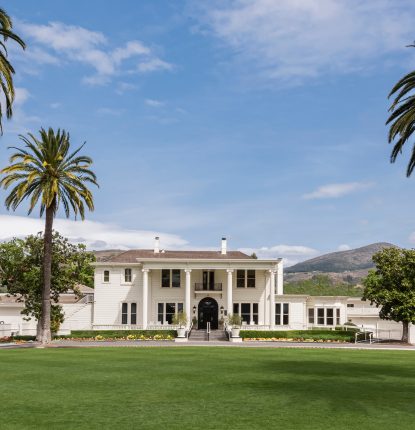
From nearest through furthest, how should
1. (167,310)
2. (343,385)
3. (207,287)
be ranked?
(343,385) → (167,310) → (207,287)

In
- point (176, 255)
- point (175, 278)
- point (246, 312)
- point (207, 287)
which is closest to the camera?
point (207, 287)

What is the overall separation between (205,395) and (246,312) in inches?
1990

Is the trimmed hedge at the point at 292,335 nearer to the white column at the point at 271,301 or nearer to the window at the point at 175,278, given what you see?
the white column at the point at 271,301

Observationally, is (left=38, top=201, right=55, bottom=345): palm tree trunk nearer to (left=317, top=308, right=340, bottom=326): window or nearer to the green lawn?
the green lawn

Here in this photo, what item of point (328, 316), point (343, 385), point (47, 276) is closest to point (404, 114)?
point (343, 385)

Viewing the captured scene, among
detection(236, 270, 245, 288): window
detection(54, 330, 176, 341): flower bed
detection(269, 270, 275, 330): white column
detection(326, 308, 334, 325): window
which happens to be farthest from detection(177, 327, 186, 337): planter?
detection(326, 308, 334, 325): window

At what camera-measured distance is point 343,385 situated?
21.1 m

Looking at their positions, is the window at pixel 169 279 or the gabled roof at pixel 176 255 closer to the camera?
the window at pixel 169 279

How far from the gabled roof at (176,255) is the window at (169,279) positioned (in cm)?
168

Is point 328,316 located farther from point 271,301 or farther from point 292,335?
point 292,335

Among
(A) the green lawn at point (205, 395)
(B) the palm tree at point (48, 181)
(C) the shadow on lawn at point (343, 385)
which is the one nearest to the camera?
(A) the green lawn at point (205, 395)

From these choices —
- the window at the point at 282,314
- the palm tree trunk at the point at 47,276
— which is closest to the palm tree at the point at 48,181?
the palm tree trunk at the point at 47,276

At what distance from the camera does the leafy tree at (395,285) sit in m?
55.4

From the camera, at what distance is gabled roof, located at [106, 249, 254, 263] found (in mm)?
69000
